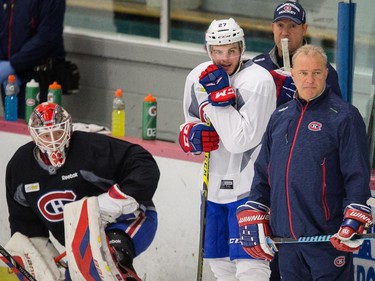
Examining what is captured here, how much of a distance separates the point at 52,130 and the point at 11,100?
1.42 metres

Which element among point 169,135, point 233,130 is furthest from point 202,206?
point 169,135

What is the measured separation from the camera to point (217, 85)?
5.36 m

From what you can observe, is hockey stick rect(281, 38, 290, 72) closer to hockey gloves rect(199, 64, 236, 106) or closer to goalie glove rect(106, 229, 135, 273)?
hockey gloves rect(199, 64, 236, 106)

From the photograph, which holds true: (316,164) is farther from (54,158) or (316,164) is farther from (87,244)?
(54,158)

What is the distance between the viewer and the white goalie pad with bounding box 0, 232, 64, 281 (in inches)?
238

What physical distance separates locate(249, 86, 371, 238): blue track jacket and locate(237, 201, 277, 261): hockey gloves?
0.22ft

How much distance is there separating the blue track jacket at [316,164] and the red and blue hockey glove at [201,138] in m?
0.51

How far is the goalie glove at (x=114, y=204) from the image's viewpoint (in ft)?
19.0

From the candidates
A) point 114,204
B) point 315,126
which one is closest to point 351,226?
point 315,126

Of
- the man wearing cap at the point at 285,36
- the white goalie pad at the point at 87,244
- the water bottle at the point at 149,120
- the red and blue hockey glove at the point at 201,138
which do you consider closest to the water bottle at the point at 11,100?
the water bottle at the point at 149,120

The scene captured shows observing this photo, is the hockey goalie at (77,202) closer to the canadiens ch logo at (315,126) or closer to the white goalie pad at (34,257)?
the white goalie pad at (34,257)

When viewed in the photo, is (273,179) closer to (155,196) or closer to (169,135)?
(155,196)

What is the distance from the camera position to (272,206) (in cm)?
507

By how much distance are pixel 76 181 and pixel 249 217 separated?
3.65ft
